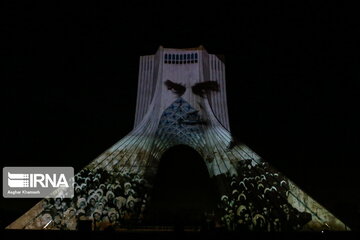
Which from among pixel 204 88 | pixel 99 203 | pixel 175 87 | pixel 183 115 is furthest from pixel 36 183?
pixel 204 88

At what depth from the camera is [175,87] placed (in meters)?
15.7

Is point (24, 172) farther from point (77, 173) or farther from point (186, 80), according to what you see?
point (186, 80)

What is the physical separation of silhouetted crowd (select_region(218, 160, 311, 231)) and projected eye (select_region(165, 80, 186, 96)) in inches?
160

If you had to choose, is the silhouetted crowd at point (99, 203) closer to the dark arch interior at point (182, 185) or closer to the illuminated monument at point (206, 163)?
the illuminated monument at point (206, 163)

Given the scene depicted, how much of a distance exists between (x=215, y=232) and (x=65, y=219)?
622 cm

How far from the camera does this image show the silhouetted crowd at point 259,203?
10.4 m

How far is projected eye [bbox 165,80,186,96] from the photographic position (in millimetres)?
15608

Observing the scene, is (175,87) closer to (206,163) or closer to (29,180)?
(206,163)

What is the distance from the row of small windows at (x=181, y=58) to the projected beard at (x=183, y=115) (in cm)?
110

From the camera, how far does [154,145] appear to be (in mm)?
14680

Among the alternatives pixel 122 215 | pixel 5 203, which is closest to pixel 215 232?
pixel 122 215

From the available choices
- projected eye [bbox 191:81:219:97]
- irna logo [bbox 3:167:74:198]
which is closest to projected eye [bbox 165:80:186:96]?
projected eye [bbox 191:81:219:97]

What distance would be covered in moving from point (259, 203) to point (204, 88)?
19.0 ft

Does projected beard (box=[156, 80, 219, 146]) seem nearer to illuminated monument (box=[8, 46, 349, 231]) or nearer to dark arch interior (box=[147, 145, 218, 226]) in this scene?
illuminated monument (box=[8, 46, 349, 231])
